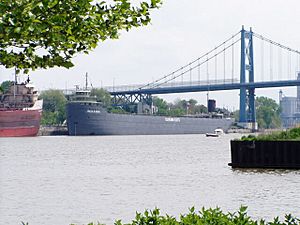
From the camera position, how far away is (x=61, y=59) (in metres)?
8.33

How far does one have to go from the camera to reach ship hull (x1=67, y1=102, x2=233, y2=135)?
142 m

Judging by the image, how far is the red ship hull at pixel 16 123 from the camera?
127 m

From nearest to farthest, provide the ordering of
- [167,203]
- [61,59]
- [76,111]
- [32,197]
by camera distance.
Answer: [61,59]
[167,203]
[32,197]
[76,111]

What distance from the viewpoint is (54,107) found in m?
179

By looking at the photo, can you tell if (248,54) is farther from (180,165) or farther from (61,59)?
(61,59)

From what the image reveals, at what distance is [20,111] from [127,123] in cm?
3054

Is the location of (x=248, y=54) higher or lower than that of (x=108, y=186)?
higher

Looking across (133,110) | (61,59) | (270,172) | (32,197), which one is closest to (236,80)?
(133,110)

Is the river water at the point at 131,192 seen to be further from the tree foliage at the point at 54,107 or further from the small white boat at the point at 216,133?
the tree foliage at the point at 54,107

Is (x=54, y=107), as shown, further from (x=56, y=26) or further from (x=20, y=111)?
(x=56, y=26)

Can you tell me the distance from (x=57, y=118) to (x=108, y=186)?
464ft

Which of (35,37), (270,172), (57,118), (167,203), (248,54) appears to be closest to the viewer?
(35,37)

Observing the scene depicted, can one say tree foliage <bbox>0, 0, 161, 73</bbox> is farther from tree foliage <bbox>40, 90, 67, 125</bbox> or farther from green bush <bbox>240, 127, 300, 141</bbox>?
tree foliage <bbox>40, 90, 67, 125</bbox>

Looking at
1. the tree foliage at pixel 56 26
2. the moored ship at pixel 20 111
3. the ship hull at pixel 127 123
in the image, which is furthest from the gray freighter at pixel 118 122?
the tree foliage at pixel 56 26
